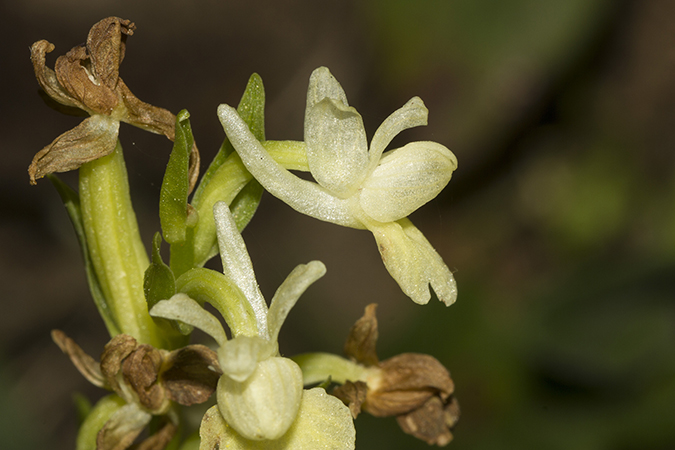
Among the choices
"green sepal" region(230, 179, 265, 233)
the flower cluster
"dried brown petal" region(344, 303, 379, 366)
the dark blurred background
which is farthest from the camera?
the dark blurred background

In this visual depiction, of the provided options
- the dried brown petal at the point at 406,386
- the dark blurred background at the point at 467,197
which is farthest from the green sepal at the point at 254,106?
the dark blurred background at the point at 467,197

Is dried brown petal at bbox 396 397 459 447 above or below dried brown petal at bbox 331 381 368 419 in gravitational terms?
below

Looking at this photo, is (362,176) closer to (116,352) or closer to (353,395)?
(353,395)

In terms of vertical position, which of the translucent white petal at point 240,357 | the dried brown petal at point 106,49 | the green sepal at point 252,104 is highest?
the dried brown petal at point 106,49

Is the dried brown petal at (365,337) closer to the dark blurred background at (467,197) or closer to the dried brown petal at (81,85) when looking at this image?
the dried brown petal at (81,85)

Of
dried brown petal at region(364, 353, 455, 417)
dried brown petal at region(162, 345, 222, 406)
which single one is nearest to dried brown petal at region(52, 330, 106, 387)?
dried brown petal at region(162, 345, 222, 406)

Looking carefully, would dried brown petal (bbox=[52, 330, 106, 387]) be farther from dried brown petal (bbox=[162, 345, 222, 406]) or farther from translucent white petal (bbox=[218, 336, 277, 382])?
translucent white petal (bbox=[218, 336, 277, 382])
